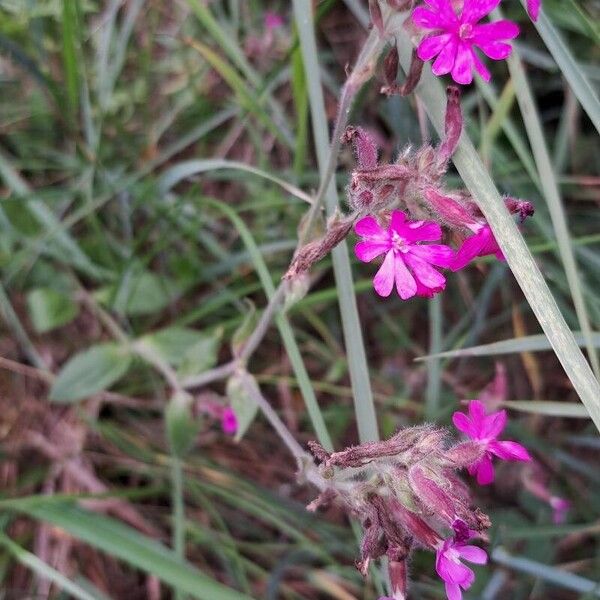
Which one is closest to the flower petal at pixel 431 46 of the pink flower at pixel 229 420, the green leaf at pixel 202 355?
the green leaf at pixel 202 355

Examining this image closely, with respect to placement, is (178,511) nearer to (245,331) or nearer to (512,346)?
(245,331)

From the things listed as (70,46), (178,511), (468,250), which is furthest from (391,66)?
(178,511)

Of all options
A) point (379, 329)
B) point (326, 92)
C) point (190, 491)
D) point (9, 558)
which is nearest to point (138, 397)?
point (190, 491)

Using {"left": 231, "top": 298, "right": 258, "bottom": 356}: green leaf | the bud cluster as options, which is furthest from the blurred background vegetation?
the bud cluster

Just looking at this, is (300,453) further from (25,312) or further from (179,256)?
(25,312)

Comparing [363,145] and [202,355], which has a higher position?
[363,145]

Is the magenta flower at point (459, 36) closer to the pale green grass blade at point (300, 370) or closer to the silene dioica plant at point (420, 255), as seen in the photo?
the silene dioica plant at point (420, 255)

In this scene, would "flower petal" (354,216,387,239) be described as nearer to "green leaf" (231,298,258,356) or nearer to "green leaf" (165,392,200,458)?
"green leaf" (231,298,258,356)
